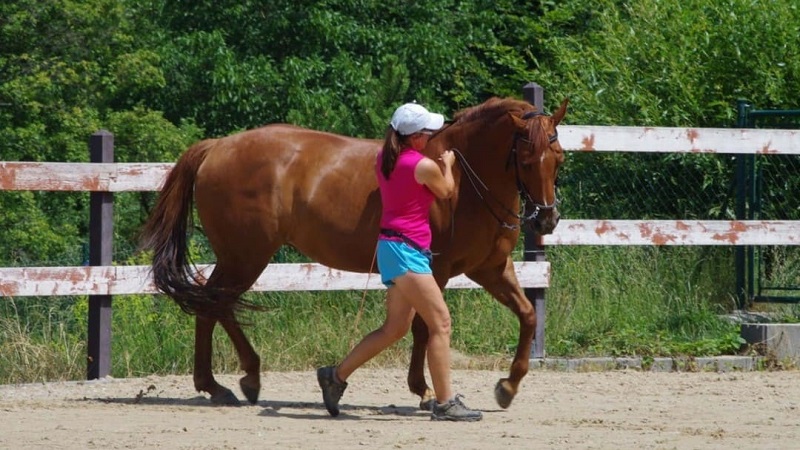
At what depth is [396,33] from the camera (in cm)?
2167

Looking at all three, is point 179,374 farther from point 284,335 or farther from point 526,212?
point 526,212

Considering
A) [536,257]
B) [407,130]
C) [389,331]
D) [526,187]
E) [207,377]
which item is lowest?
[207,377]

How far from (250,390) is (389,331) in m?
1.28

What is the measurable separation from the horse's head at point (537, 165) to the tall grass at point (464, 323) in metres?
2.06

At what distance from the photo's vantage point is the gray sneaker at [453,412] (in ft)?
23.7

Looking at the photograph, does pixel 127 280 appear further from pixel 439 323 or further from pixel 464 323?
pixel 464 323

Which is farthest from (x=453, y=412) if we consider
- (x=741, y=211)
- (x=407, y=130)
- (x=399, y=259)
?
(x=741, y=211)

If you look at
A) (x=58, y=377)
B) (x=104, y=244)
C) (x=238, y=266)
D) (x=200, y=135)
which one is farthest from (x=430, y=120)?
(x=200, y=135)

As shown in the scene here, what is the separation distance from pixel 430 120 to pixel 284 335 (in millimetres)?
3219

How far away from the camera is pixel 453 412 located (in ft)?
23.7

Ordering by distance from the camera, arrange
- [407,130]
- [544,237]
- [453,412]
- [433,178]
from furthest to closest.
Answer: [544,237] < [453,412] < [407,130] < [433,178]

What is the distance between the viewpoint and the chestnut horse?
25.3ft

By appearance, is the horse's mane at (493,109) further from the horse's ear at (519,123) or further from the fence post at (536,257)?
the fence post at (536,257)

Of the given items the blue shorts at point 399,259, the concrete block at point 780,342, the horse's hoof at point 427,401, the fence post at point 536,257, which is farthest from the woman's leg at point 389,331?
the concrete block at point 780,342
